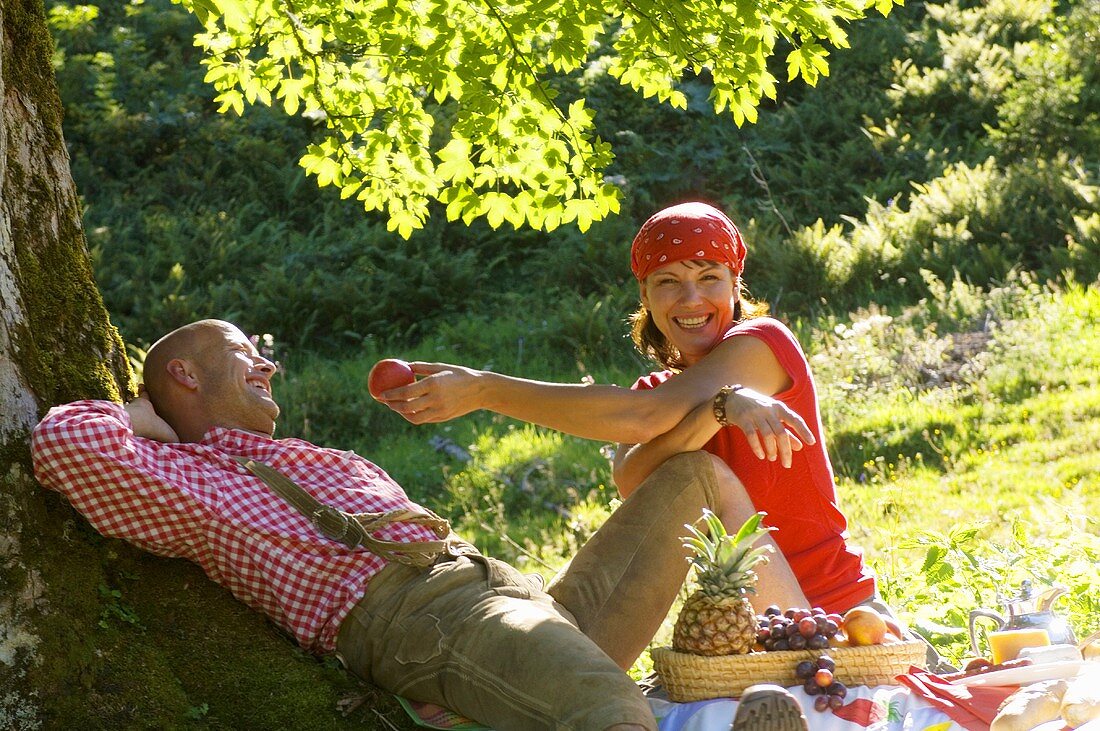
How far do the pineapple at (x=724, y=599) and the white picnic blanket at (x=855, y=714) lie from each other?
161 millimetres

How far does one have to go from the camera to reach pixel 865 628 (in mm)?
3561

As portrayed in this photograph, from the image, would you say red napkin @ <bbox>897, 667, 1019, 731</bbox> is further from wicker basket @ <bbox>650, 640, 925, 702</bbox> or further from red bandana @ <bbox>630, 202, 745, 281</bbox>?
red bandana @ <bbox>630, 202, 745, 281</bbox>

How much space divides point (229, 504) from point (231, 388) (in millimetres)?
506

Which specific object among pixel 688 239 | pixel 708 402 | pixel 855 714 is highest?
pixel 688 239

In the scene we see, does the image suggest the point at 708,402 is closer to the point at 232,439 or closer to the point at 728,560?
the point at 728,560

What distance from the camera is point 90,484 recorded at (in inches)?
127

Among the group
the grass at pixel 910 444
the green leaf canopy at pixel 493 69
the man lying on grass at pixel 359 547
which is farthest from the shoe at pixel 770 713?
the green leaf canopy at pixel 493 69

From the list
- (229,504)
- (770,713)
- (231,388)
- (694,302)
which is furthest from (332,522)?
(694,302)

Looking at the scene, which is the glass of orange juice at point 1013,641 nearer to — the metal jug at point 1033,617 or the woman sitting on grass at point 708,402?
the metal jug at point 1033,617

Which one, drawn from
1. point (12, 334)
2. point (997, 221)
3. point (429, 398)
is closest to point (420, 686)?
point (429, 398)

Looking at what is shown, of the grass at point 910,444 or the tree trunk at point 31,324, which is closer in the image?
the tree trunk at point 31,324

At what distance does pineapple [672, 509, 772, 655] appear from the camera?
3.39 metres

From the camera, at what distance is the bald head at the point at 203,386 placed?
377 cm

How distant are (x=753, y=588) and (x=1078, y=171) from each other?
1026 centimetres
